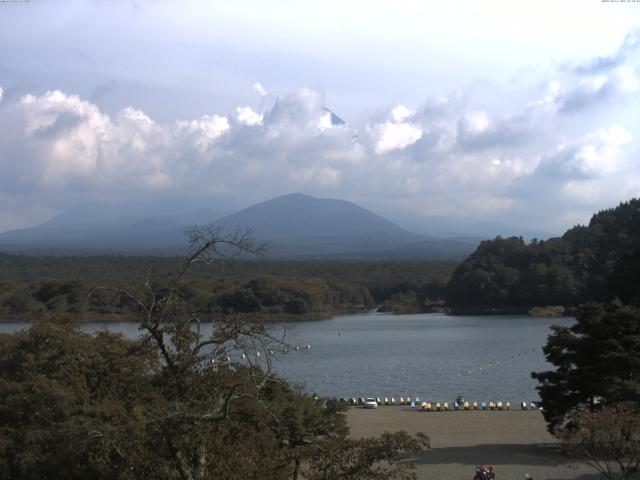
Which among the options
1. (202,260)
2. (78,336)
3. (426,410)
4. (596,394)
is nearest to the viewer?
(202,260)

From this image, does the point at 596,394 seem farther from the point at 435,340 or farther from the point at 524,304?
the point at 524,304

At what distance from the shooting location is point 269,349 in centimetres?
597

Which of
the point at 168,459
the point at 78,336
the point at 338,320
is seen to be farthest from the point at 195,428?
the point at 338,320

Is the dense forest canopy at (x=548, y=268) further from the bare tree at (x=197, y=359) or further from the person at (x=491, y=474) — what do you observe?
the bare tree at (x=197, y=359)

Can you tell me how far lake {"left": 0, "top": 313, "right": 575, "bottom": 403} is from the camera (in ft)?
85.1

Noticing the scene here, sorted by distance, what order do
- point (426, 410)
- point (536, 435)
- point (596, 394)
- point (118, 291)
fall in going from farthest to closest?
point (426, 410) < point (536, 435) < point (596, 394) < point (118, 291)

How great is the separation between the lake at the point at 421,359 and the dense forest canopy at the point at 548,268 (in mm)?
6510

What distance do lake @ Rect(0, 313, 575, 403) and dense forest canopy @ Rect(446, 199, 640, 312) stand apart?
6510 millimetres

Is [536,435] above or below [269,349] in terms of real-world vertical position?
below

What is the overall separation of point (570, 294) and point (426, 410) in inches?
1550

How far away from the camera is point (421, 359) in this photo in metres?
33.8

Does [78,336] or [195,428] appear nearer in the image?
[195,428]

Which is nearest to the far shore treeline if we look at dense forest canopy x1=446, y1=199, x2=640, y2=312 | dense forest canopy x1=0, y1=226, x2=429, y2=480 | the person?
dense forest canopy x1=446, y1=199, x2=640, y2=312

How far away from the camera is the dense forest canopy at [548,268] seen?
58.9 metres
